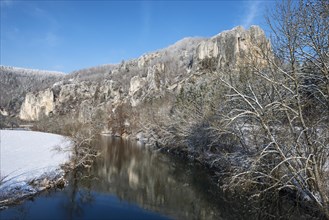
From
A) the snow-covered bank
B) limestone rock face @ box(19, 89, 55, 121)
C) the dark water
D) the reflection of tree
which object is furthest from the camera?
limestone rock face @ box(19, 89, 55, 121)

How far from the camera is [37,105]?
16838 cm

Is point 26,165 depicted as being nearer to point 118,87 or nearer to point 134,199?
point 134,199

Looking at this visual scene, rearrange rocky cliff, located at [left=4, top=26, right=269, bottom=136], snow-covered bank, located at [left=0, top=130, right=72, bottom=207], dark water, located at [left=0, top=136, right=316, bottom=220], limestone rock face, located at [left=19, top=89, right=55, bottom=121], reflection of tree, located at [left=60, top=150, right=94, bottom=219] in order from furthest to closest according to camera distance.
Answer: limestone rock face, located at [left=19, top=89, right=55, bottom=121] < rocky cliff, located at [left=4, top=26, right=269, bottom=136] < snow-covered bank, located at [left=0, top=130, right=72, bottom=207] < reflection of tree, located at [left=60, top=150, right=94, bottom=219] < dark water, located at [left=0, top=136, right=316, bottom=220]

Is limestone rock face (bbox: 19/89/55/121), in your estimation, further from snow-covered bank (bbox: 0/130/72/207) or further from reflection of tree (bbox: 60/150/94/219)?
reflection of tree (bbox: 60/150/94/219)

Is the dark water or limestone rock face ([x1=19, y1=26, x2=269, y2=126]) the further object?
limestone rock face ([x1=19, y1=26, x2=269, y2=126])

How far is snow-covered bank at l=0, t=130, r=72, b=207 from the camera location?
1897 cm

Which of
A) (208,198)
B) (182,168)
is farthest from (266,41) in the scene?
(182,168)

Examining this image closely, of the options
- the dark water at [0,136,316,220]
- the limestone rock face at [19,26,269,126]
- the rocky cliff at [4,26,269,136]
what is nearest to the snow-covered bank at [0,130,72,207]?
the dark water at [0,136,316,220]

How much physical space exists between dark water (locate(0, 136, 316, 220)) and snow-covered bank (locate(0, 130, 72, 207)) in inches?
47.8

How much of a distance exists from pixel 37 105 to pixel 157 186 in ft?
528

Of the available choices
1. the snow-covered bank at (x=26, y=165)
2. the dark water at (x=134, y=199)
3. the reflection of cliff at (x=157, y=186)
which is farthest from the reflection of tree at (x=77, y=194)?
the snow-covered bank at (x=26, y=165)

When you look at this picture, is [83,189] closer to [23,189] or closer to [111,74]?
[23,189]

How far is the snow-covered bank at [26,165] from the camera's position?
18967mm

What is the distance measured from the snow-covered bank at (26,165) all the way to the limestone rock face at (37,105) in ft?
450
